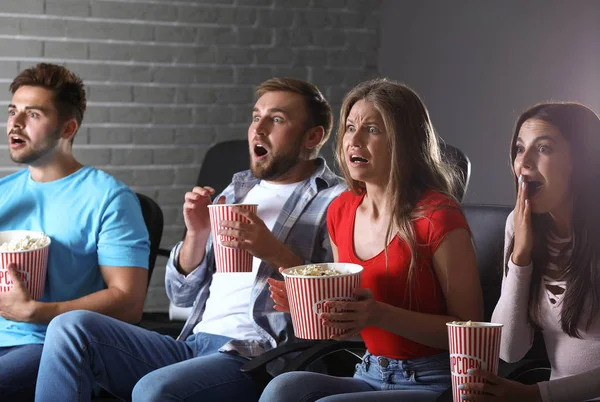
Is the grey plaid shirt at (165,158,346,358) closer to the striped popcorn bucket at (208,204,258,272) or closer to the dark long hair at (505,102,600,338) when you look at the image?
the striped popcorn bucket at (208,204,258,272)

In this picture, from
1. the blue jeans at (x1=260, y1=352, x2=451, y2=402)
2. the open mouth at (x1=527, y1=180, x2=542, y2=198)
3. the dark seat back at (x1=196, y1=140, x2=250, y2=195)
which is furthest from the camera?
the dark seat back at (x1=196, y1=140, x2=250, y2=195)

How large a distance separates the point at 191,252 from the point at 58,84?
67 centimetres

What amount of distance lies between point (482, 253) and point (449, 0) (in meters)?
1.81

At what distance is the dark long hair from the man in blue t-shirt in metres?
1.20

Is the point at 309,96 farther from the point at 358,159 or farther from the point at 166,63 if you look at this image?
the point at 166,63

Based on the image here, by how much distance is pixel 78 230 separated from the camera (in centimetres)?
237

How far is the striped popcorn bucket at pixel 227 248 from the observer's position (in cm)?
196

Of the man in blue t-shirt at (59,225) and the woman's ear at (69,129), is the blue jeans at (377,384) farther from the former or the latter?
the woman's ear at (69,129)

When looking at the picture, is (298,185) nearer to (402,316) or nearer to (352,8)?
(402,316)

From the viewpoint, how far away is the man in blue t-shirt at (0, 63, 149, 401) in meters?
2.22

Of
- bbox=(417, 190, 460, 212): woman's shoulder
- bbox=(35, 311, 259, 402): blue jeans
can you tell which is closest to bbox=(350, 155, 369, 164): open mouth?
bbox=(417, 190, 460, 212): woman's shoulder

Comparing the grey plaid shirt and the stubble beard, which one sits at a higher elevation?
the stubble beard

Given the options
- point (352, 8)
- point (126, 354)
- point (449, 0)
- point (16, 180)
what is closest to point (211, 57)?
point (352, 8)

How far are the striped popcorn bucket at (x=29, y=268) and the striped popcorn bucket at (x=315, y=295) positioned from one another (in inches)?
30.6
